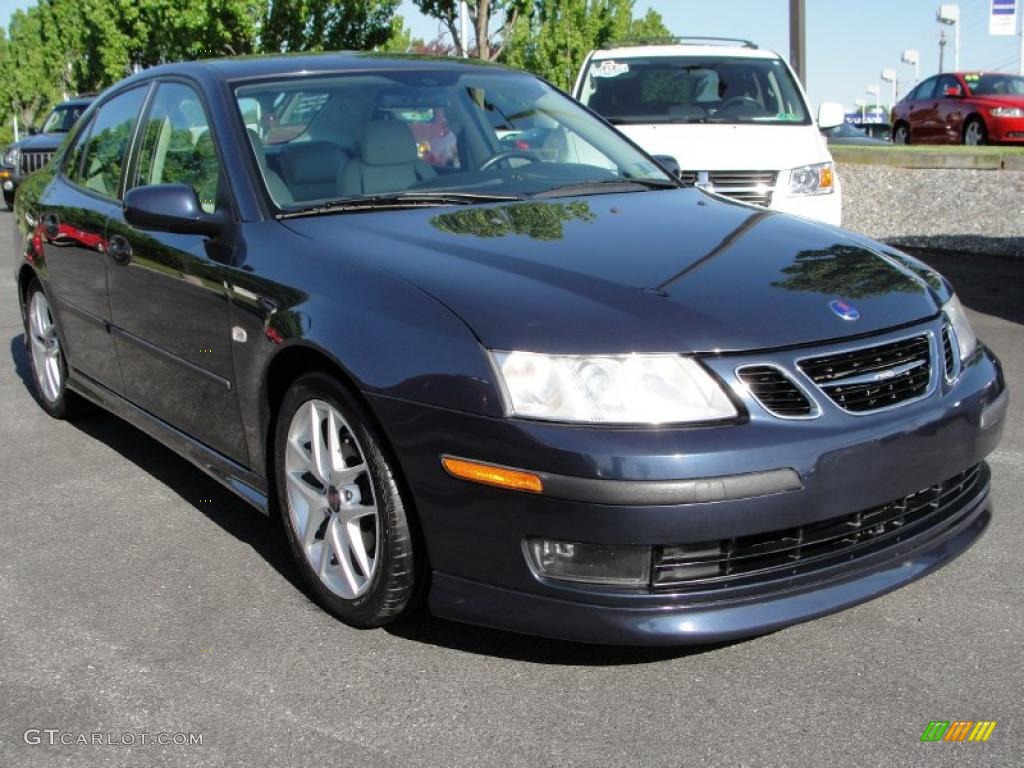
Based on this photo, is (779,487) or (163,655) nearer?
(779,487)

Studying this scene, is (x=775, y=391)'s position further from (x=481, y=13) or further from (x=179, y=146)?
(x=481, y=13)

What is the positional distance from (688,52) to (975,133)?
10795 millimetres

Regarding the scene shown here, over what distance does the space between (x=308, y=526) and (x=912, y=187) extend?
412 inches

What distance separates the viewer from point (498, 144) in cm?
453

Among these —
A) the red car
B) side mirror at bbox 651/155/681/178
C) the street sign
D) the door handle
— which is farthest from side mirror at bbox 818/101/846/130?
the street sign

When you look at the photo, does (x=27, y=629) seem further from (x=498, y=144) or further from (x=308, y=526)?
(x=498, y=144)

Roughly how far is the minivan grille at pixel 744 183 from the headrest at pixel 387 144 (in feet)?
14.3

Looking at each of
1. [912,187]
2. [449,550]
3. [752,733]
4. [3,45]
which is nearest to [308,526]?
[449,550]

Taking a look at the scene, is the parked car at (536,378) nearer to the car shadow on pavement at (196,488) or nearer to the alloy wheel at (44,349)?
the car shadow on pavement at (196,488)

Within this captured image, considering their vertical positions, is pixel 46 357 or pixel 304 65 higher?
pixel 304 65

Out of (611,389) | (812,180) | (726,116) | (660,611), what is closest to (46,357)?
(611,389)

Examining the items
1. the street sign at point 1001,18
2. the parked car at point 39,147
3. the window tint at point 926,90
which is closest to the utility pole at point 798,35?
the window tint at point 926,90

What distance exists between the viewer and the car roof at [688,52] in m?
9.92

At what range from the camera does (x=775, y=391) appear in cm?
297
